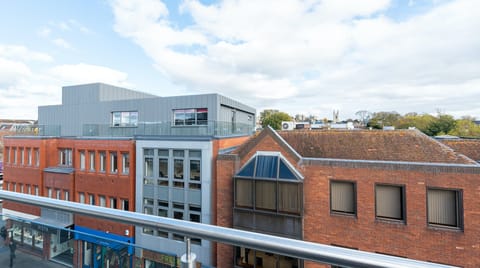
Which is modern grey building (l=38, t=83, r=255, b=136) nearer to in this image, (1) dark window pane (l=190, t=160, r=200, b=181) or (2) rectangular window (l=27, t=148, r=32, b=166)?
(1) dark window pane (l=190, t=160, r=200, b=181)

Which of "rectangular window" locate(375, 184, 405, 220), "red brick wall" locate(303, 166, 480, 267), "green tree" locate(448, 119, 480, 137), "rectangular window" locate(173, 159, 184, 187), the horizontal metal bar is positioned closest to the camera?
the horizontal metal bar

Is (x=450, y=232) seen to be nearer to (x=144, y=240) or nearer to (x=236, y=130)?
(x=236, y=130)

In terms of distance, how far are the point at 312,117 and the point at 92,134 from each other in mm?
66496

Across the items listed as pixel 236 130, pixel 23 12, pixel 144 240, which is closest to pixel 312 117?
pixel 236 130

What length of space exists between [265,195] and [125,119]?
35.8 feet

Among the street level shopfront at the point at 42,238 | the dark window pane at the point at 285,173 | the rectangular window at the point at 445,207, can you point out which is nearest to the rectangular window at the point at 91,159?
the dark window pane at the point at 285,173

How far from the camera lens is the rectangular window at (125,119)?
1606cm

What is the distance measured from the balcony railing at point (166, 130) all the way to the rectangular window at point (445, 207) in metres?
8.78

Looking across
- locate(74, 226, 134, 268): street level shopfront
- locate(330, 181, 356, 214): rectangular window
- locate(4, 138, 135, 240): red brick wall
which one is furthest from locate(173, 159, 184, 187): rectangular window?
locate(74, 226, 134, 268): street level shopfront

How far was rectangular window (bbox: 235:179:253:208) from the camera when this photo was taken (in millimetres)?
10797

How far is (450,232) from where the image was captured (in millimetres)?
8422

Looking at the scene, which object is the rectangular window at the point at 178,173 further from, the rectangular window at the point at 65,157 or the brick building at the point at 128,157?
the rectangular window at the point at 65,157

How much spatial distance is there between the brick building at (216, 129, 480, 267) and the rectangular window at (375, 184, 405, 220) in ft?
0.11

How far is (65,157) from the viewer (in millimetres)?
16047
